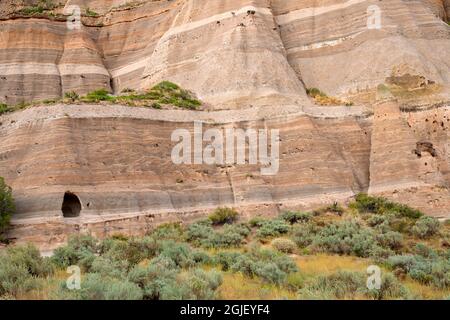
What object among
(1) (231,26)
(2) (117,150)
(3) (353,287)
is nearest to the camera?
(3) (353,287)

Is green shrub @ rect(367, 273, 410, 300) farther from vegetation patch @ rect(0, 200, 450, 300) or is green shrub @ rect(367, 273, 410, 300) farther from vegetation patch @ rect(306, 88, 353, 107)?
vegetation patch @ rect(306, 88, 353, 107)

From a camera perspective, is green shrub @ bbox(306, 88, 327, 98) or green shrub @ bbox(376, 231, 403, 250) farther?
green shrub @ bbox(306, 88, 327, 98)

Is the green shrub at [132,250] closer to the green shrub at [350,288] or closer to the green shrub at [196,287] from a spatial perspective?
the green shrub at [196,287]

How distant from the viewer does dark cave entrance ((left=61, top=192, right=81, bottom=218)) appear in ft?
74.9

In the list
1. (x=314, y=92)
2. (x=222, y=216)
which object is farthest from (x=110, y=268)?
(x=314, y=92)

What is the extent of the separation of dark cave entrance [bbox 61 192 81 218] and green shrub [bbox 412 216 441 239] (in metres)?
15.7

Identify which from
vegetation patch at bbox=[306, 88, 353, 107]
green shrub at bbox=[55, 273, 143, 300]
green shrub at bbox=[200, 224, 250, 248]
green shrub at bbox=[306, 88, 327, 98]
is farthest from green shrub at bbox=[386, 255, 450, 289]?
green shrub at bbox=[306, 88, 327, 98]

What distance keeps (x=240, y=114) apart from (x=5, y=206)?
14.7 metres

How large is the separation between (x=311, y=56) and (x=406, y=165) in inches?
608

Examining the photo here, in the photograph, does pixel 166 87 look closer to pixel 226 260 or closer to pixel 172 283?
pixel 226 260

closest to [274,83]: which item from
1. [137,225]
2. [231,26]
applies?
[231,26]

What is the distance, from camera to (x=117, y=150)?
83.0ft

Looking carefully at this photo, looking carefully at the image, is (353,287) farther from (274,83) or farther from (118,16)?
(118,16)

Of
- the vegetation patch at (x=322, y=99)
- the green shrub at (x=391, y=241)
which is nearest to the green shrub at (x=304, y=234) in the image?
the green shrub at (x=391, y=241)
